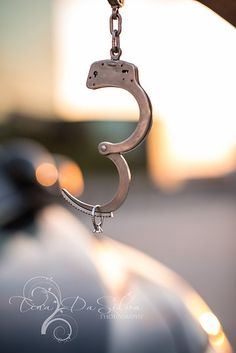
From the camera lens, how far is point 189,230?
24.5 feet

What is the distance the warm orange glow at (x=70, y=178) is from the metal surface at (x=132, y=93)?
1328mm

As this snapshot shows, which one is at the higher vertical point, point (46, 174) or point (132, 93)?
point (46, 174)

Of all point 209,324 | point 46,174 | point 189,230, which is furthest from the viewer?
point 189,230

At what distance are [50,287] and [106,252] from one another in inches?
17.3

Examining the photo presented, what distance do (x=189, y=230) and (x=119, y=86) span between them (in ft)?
21.1

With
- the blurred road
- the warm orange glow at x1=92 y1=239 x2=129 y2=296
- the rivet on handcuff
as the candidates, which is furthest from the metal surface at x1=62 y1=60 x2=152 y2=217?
the blurred road

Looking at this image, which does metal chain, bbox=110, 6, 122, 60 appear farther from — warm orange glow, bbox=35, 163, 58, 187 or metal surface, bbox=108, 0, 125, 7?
warm orange glow, bbox=35, 163, 58, 187

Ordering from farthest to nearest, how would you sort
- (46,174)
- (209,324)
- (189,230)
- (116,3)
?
(189,230) → (46,174) → (209,324) → (116,3)

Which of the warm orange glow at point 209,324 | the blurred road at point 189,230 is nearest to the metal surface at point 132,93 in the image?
the warm orange glow at point 209,324

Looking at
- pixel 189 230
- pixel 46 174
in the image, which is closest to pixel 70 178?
pixel 46 174

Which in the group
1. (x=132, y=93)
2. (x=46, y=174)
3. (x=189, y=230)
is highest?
(x=189, y=230)

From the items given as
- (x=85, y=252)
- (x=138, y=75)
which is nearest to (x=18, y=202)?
(x=85, y=252)

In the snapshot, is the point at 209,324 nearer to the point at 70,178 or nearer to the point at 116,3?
the point at 70,178

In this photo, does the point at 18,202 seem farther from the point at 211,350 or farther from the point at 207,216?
the point at 207,216
